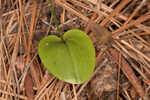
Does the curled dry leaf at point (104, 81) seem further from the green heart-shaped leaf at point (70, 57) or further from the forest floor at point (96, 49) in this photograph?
the green heart-shaped leaf at point (70, 57)

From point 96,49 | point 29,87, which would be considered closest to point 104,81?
point 96,49

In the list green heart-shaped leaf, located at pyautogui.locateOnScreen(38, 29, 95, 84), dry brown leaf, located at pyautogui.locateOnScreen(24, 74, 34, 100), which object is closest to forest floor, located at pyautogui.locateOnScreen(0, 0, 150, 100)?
dry brown leaf, located at pyautogui.locateOnScreen(24, 74, 34, 100)

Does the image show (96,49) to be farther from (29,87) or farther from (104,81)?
(29,87)

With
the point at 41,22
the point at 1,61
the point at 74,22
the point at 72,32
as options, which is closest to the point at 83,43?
the point at 72,32

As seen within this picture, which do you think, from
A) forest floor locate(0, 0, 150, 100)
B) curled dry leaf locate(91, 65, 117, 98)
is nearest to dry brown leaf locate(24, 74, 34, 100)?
forest floor locate(0, 0, 150, 100)

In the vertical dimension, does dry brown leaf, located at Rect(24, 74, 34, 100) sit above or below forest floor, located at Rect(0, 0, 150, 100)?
below

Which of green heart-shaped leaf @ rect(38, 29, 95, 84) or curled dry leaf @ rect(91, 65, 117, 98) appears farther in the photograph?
curled dry leaf @ rect(91, 65, 117, 98)

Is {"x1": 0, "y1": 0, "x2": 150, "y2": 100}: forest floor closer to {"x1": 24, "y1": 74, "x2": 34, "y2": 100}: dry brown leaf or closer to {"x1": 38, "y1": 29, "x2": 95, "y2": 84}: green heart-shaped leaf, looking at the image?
{"x1": 24, "y1": 74, "x2": 34, "y2": 100}: dry brown leaf

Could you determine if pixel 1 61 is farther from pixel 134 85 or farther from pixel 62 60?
pixel 134 85

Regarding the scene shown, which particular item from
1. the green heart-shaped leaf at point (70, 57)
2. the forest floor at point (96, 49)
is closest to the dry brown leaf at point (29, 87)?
the forest floor at point (96, 49)
